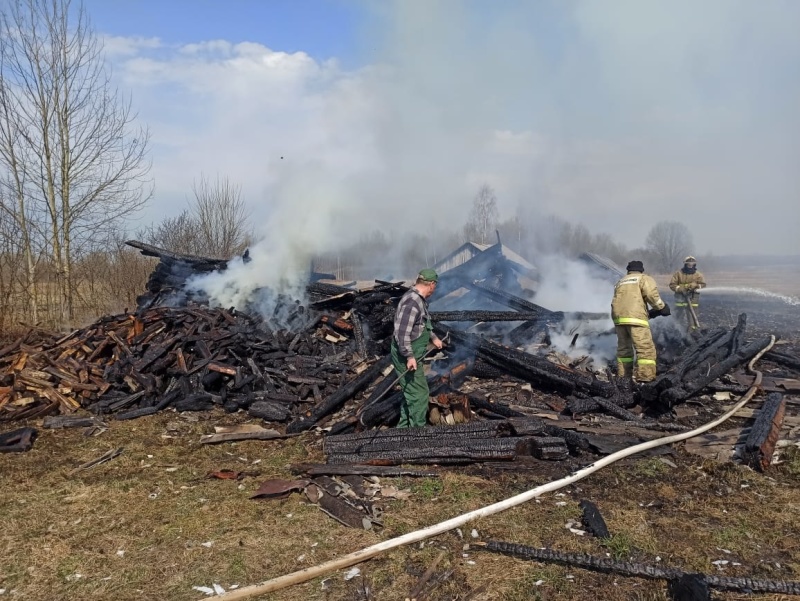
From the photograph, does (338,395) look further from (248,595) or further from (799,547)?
(799,547)

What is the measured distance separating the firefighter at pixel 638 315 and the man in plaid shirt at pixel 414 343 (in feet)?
12.5

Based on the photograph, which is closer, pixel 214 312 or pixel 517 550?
pixel 517 550

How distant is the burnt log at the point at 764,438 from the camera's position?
561 centimetres

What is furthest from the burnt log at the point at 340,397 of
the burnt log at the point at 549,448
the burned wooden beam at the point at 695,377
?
the burned wooden beam at the point at 695,377

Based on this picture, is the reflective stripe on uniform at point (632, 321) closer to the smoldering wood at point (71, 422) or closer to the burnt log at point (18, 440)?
the smoldering wood at point (71, 422)

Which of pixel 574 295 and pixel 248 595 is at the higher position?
pixel 574 295

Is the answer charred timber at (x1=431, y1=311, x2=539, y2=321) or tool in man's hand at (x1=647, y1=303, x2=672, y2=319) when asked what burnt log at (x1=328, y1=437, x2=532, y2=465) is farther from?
charred timber at (x1=431, y1=311, x2=539, y2=321)

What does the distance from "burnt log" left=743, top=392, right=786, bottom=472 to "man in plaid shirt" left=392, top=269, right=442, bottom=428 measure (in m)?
3.58

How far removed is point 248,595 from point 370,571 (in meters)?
0.89

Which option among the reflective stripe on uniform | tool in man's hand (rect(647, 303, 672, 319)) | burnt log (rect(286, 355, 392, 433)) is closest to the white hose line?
the reflective stripe on uniform

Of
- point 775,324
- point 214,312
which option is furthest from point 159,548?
point 775,324

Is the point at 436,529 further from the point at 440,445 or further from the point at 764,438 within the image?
the point at 764,438

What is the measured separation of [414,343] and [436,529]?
2688mm

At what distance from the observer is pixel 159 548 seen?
445 cm
